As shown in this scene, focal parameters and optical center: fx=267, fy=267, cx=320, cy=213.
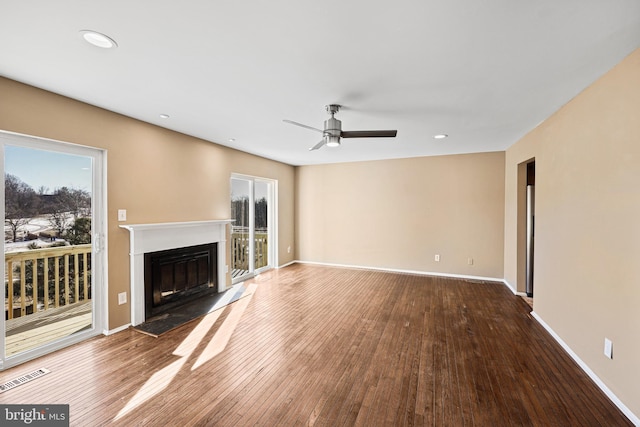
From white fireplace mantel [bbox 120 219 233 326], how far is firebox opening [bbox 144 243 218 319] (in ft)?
0.27

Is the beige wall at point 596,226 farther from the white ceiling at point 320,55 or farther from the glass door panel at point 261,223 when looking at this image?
the glass door panel at point 261,223

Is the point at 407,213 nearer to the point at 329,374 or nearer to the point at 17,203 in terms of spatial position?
the point at 329,374

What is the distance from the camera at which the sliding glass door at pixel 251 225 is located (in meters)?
5.12

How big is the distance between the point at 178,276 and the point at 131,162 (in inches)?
64.2

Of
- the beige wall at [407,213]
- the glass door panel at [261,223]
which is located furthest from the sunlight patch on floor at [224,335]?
the beige wall at [407,213]

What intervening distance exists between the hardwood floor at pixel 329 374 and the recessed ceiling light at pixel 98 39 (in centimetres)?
246

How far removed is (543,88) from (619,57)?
51 cm

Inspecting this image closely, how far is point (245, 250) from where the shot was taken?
17.7ft

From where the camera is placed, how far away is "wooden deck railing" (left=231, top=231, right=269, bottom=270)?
5.12 metres

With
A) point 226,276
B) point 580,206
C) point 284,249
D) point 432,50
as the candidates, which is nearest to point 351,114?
point 432,50

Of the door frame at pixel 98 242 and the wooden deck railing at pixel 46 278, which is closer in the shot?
the wooden deck railing at pixel 46 278

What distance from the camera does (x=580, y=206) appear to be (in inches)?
95.2

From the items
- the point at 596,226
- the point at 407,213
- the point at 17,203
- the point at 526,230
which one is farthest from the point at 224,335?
the point at 526,230

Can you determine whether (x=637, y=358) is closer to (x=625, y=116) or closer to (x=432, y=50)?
(x=625, y=116)
